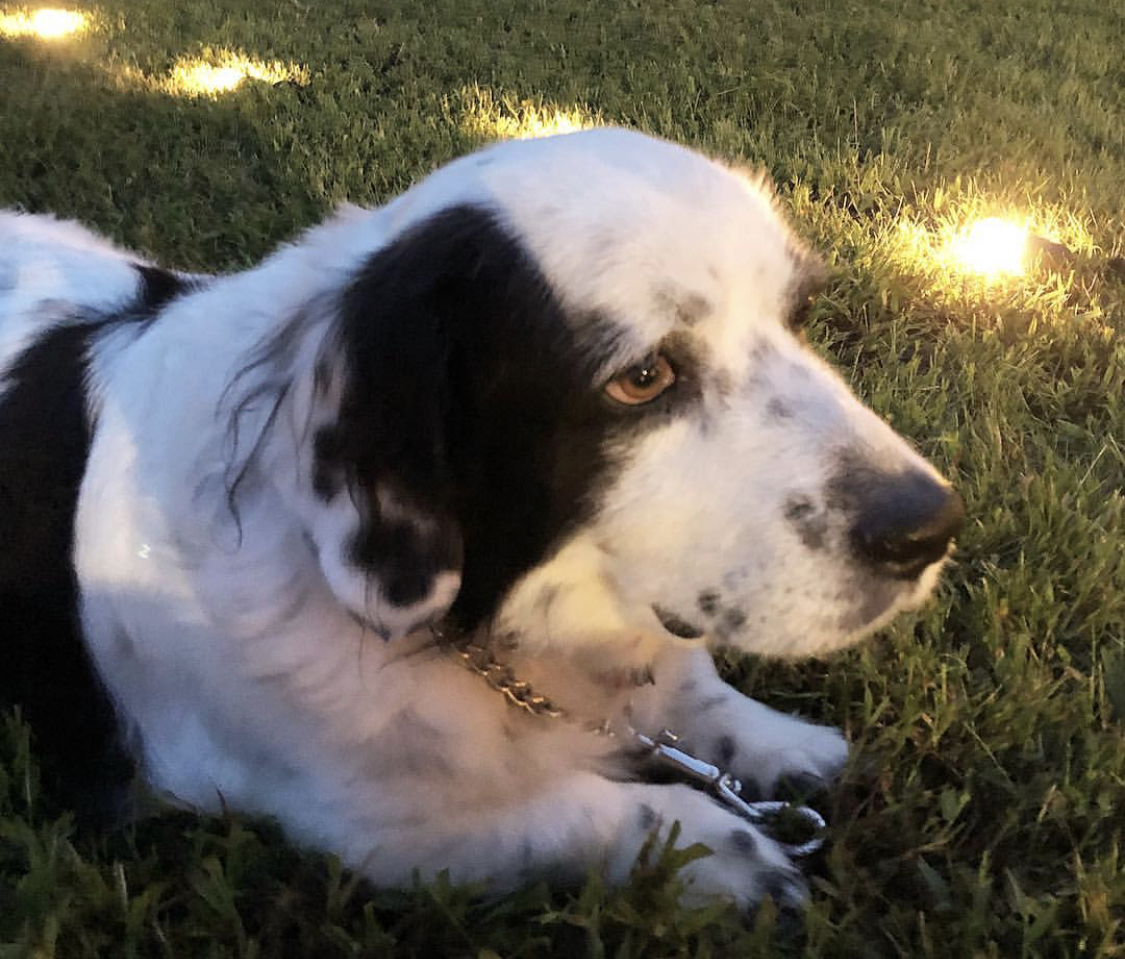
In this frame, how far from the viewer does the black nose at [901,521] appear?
1.88m

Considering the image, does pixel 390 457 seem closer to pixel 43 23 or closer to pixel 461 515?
pixel 461 515

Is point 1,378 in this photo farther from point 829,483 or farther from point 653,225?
point 829,483

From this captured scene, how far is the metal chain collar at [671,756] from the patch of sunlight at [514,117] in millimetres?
3922

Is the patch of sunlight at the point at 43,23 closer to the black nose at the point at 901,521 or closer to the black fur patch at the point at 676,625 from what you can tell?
the black fur patch at the point at 676,625

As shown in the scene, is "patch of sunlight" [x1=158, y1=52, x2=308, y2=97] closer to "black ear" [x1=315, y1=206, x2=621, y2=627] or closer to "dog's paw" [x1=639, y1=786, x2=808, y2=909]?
"black ear" [x1=315, y1=206, x2=621, y2=627]

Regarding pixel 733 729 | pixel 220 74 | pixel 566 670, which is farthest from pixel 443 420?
pixel 220 74

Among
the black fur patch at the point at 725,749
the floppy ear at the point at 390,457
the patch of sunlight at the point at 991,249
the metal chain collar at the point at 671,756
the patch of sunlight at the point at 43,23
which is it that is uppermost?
the floppy ear at the point at 390,457

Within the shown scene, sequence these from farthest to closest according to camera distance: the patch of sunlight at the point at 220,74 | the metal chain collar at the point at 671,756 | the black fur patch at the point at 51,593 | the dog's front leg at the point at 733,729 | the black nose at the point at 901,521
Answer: the patch of sunlight at the point at 220,74 → the dog's front leg at the point at 733,729 → the black fur patch at the point at 51,593 → the metal chain collar at the point at 671,756 → the black nose at the point at 901,521

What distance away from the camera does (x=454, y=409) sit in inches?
77.1

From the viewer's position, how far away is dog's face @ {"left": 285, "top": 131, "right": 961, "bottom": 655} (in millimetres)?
1904

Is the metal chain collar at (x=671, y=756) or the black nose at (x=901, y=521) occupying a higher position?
the black nose at (x=901, y=521)

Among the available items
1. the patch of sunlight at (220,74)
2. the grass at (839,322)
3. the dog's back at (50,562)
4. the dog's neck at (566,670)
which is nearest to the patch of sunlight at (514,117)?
the grass at (839,322)

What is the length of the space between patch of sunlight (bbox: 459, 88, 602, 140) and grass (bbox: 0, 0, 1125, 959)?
0.10ft

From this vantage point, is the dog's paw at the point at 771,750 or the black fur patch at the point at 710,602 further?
the dog's paw at the point at 771,750
